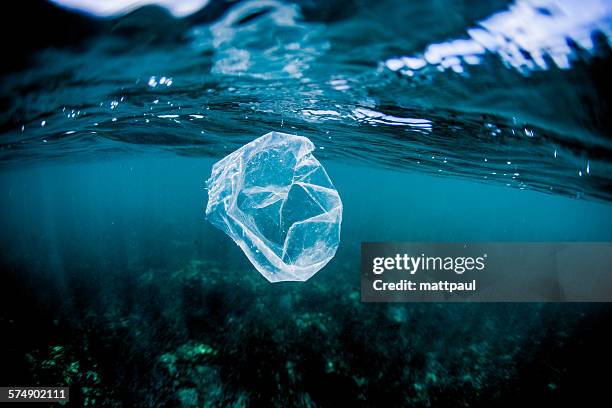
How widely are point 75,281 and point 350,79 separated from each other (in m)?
13.7

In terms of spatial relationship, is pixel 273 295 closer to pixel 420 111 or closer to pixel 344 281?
pixel 344 281

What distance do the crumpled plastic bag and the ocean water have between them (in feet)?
4.66

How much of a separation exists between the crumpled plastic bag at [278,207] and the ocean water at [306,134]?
1420 mm

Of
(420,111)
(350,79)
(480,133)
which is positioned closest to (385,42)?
(350,79)

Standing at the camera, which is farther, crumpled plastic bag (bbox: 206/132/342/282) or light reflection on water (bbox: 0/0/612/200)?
crumpled plastic bag (bbox: 206/132/342/282)

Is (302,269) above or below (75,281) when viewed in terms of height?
above

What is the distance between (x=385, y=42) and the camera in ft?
11.7

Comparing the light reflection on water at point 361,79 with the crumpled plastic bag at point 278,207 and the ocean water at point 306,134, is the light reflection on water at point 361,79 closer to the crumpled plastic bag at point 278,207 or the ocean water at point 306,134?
the ocean water at point 306,134

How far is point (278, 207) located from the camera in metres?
5.23

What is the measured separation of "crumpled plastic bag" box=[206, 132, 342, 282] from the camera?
15.7 ft

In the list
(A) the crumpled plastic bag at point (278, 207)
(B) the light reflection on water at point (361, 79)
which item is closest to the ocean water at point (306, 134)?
(B) the light reflection on water at point (361, 79)

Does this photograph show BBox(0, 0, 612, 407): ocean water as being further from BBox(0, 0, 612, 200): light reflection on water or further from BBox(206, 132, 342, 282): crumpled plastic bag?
BBox(206, 132, 342, 282): crumpled plastic bag

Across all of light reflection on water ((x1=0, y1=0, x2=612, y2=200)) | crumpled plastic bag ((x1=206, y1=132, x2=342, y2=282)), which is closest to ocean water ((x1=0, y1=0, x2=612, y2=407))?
light reflection on water ((x1=0, y1=0, x2=612, y2=200))

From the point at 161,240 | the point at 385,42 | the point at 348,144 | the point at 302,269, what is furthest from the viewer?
the point at 161,240
